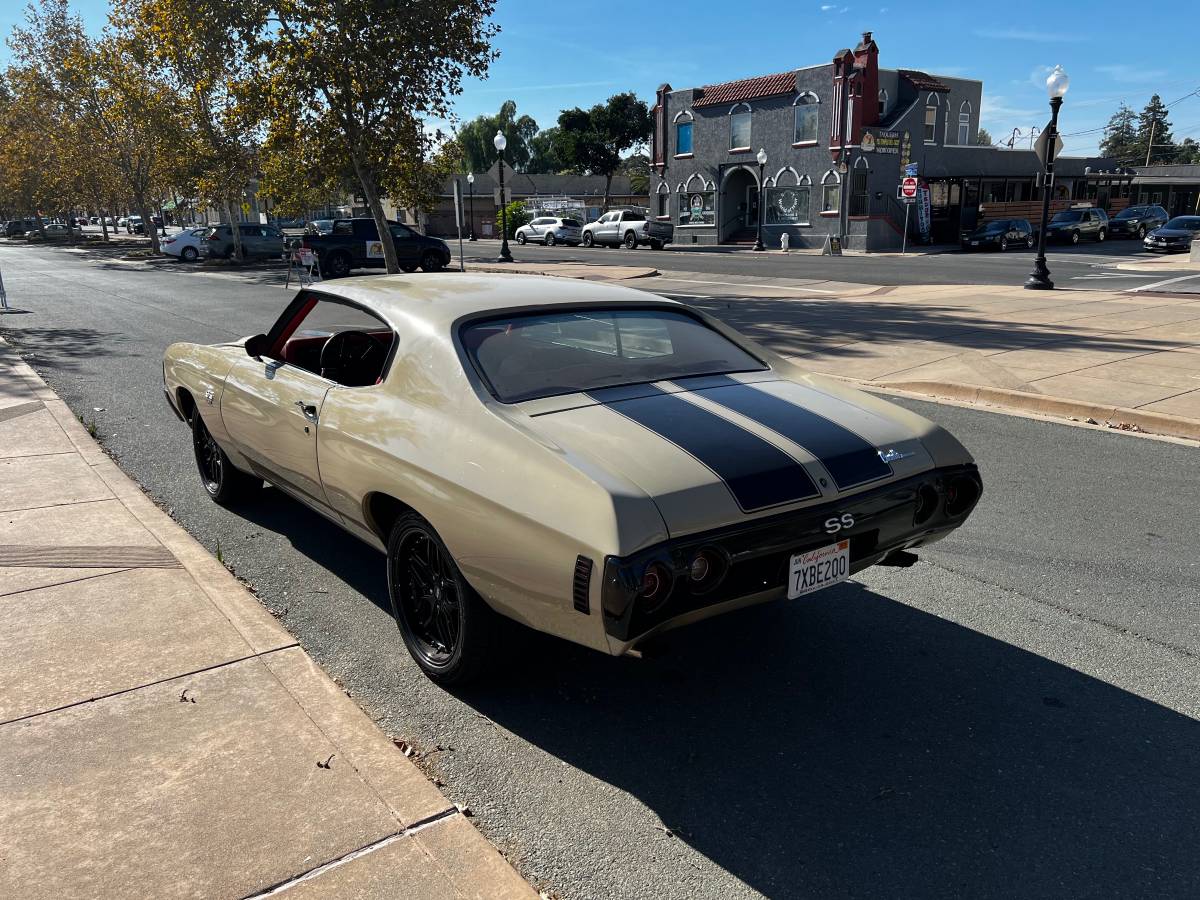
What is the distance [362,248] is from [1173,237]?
27414 mm

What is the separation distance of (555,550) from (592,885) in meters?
0.98

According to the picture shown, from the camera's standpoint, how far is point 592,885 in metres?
2.60

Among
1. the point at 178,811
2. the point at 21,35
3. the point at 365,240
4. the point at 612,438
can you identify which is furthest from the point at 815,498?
the point at 21,35

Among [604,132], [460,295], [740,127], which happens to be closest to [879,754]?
[460,295]

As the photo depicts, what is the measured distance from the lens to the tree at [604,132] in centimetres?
7550

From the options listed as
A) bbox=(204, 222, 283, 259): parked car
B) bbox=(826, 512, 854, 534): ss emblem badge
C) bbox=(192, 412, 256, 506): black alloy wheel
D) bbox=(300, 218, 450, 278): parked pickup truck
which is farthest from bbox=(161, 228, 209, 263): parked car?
bbox=(826, 512, 854, 534): ss emblem badge

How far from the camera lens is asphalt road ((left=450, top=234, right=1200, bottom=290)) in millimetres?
23312

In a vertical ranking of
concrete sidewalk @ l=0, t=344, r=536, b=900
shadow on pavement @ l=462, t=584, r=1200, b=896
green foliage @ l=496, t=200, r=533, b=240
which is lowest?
shadow on pavement @ l=462, t=584, r=1200, b=896

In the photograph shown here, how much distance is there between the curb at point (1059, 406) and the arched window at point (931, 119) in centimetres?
3875

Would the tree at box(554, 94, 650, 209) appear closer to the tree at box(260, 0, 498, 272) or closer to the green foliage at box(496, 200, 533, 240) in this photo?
the green foliage at box(496, 200, 533, 240)

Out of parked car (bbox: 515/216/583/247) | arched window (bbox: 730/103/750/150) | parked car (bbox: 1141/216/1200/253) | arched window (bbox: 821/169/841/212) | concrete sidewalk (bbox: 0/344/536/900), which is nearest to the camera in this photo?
concrete sidewalk (bbox: 0/344/536/900)

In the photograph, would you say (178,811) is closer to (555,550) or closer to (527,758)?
(527,758)

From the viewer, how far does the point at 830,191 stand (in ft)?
138

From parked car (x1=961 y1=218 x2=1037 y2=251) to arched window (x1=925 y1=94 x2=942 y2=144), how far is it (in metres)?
8.18
